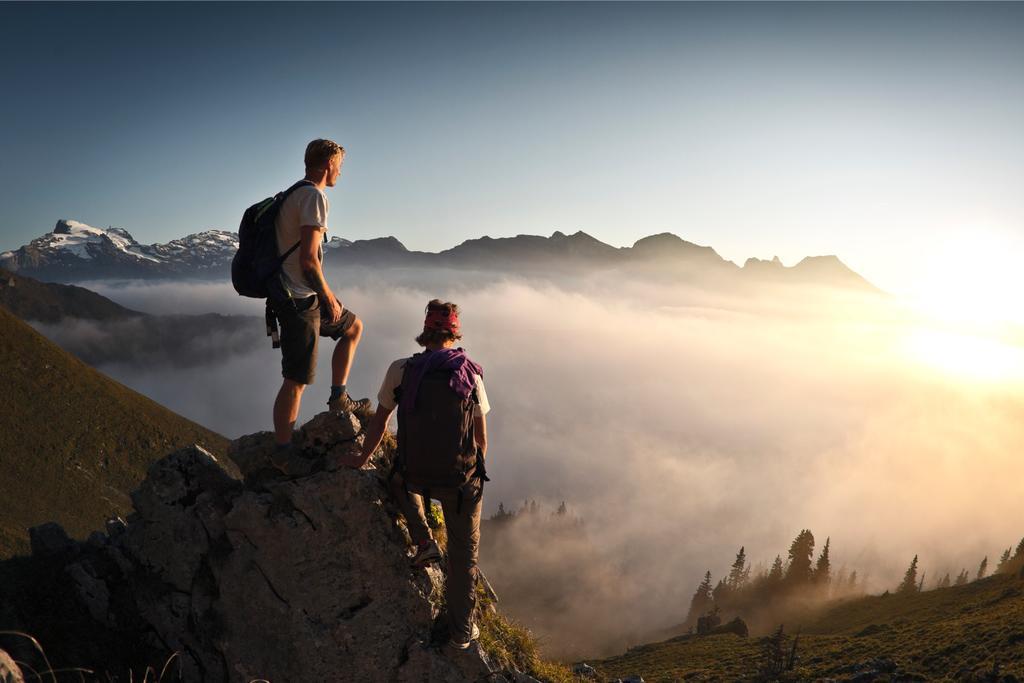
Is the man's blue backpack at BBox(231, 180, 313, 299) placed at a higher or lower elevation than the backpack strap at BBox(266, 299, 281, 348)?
higher

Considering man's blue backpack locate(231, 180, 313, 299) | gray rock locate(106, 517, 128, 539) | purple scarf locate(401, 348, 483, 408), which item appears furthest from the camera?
gray rock locate(106, 517, 128, 539)

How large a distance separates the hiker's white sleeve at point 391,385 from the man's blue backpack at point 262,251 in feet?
7.69

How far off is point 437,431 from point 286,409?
364 cm

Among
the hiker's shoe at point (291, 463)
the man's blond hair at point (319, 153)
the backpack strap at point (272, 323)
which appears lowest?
the hiker's shoe at point (291, 463)

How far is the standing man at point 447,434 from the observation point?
8789 millimetres

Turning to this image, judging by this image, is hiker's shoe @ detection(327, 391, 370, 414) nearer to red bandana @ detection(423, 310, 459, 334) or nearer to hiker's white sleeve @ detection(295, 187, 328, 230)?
red bandana @ detection(423, 310, 459, 334)

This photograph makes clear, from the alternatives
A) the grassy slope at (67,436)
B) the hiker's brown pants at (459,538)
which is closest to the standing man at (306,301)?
the hiker's brown pants at (459,538)

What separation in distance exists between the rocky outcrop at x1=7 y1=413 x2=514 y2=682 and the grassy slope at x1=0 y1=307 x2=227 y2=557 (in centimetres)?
14993

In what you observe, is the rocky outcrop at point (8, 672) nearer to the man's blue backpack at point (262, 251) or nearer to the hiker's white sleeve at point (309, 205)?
the man's blue backpack at point (262, 251)

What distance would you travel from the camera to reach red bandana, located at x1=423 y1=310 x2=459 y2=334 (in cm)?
930

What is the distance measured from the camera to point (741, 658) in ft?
375

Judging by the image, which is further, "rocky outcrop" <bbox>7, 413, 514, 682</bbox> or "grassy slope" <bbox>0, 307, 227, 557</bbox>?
"grassy slope" <bbox>0, 307, 227, 557</bbox>

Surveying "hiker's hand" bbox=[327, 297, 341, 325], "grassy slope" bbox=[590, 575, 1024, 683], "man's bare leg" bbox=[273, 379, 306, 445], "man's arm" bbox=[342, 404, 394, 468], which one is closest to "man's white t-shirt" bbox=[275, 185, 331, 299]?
"hiker's hand" bbox=[327, 297, 341, 325]

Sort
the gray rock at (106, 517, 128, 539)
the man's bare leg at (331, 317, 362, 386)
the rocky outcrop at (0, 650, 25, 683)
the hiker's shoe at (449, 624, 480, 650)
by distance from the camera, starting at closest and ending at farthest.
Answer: the rocky outcrop at (0, 650, 25, 683) → the hiker's shoe at (449, 624, 480, 650) → the man's bare leg at (331, 317, 362, 386) → the gray rock at (106, 517, 128, 539)
